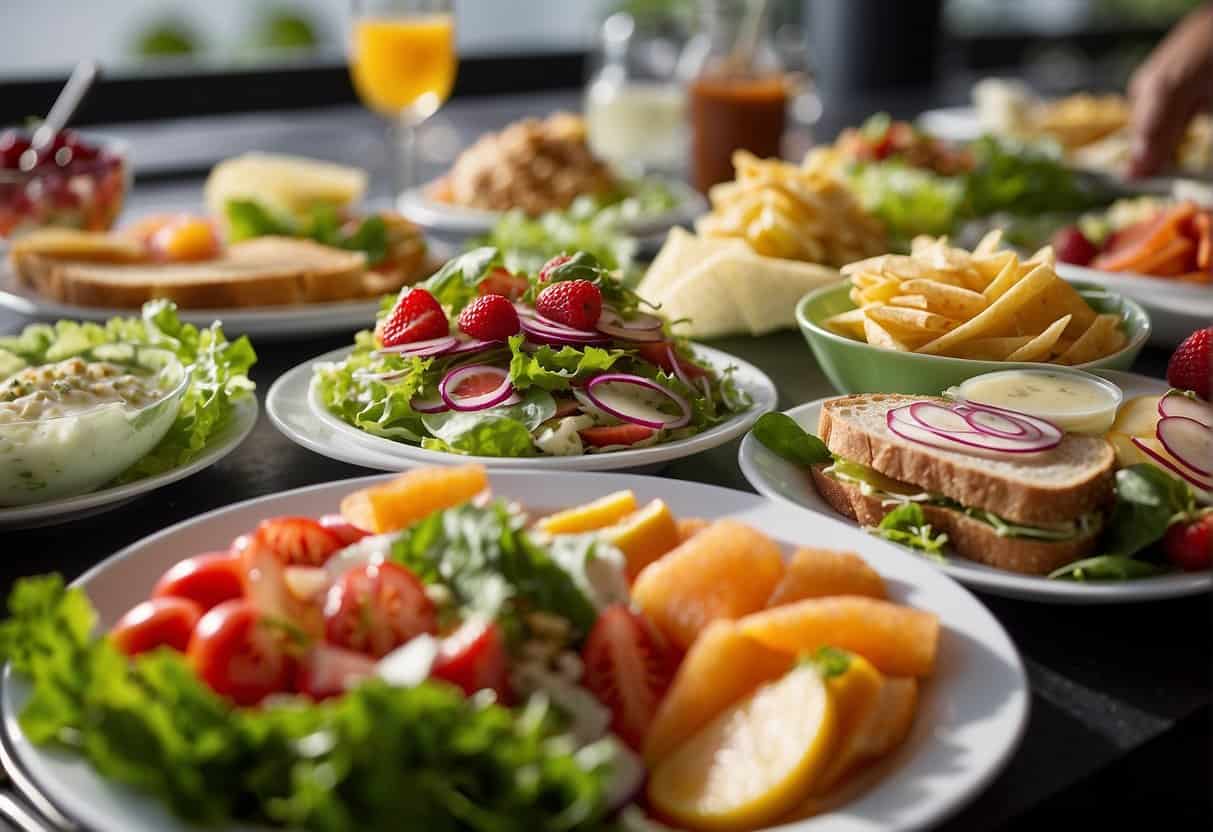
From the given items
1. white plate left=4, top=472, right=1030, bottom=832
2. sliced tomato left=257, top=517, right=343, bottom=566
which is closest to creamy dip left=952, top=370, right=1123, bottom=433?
white plate left=4, top=472, right=1030, bottom=832

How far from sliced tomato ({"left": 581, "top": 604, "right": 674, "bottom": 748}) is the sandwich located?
1.43 feet

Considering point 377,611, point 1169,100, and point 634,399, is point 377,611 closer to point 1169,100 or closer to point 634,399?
point 634,399

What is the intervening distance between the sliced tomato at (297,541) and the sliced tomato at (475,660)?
254 mm

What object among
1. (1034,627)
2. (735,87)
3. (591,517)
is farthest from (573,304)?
(735,87)

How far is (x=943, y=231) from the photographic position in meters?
3.04

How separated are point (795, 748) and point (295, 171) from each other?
2469 millimetres

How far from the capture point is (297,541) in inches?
48.1

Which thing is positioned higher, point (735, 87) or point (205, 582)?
point (735, 87)

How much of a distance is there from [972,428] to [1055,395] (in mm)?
196

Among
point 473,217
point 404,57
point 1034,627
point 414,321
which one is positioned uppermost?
point 404,57

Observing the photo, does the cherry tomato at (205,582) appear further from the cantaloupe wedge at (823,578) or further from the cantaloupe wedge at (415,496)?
the cantaloupe wedge at (823,578)

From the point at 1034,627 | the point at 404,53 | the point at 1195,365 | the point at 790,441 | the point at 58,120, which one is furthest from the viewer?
the point at 404,53

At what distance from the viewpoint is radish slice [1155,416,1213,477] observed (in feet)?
4.67

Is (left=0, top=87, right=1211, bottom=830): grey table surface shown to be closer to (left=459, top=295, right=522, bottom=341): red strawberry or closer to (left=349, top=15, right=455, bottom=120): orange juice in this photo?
(left=459, top=295, right=522, bottom=341): red strawberry
